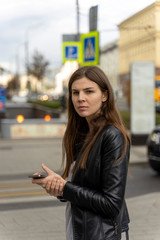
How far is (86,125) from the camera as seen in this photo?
224cm

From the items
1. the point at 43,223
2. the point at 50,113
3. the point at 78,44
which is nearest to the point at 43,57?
the point at 50,113

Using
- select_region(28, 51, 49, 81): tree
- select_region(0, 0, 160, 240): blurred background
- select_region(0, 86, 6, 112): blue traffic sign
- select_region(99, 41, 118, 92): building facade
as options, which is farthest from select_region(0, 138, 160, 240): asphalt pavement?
select_region(99, 41, 118, 92): building facade

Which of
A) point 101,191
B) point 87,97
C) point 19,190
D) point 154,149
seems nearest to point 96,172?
point 101,191

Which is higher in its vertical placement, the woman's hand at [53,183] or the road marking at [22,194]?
the woman's hand at [53,183]

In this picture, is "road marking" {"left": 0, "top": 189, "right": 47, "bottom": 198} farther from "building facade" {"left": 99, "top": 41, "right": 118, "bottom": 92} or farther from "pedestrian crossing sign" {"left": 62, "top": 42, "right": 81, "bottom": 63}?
"building facade" {"left": 99, "top": 41, "right": 118, "bottom": 92}

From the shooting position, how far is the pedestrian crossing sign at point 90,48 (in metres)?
10.3

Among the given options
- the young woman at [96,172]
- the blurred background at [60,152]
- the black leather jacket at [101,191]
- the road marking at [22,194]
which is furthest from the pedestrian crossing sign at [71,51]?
the black leather jacket at [101,191]

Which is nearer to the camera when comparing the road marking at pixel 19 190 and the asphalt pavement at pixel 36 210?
the asphalt pavement at pixel 36 210

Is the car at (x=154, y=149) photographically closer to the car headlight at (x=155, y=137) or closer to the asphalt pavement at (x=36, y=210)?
the car headlight at (x=155, y=137)

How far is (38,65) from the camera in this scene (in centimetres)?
5816

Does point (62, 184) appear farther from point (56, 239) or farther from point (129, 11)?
point (56, 239)

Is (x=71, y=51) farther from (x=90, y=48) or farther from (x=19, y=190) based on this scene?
(x=19, y=190)

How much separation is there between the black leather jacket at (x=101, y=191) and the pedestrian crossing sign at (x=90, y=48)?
27.7 feet

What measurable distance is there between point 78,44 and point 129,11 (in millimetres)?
10881
